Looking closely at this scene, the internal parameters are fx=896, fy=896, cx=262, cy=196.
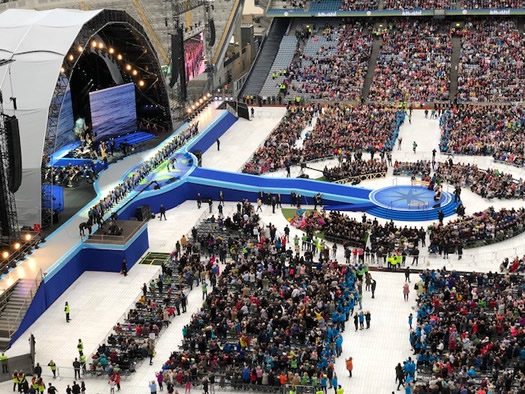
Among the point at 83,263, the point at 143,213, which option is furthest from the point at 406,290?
the point at 143,213

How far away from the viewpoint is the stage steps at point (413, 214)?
48.2 meters

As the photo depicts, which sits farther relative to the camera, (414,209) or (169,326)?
Result: (414,209)

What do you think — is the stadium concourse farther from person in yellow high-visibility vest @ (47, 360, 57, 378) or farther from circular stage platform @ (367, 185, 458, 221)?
circular stage platform @ (367, 185, 458, 221)

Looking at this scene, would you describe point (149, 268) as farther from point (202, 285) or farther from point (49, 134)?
point (49, 134)

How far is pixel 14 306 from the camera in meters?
38.1

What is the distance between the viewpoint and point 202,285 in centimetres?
3978

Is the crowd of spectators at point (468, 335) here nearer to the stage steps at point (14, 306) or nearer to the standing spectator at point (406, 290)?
the standing spectator at point (406, 290)

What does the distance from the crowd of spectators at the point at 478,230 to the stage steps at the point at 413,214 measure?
2.06 m

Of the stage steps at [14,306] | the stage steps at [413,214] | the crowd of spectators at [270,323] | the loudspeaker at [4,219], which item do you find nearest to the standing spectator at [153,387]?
the crowd of spectators at [270,323]

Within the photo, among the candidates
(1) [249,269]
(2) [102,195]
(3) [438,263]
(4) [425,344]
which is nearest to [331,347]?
(4) [425,344]

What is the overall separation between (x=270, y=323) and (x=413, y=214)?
16258mm

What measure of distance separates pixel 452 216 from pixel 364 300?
1156 cm

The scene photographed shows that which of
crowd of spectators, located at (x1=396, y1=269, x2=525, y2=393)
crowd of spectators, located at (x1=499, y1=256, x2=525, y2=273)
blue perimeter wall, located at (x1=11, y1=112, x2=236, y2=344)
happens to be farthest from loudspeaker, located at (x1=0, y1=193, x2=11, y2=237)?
crowd of spectators, located at (x1=499, y1=256, x2=525, y2=273)

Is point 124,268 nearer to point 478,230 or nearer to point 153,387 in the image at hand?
point 153,387
